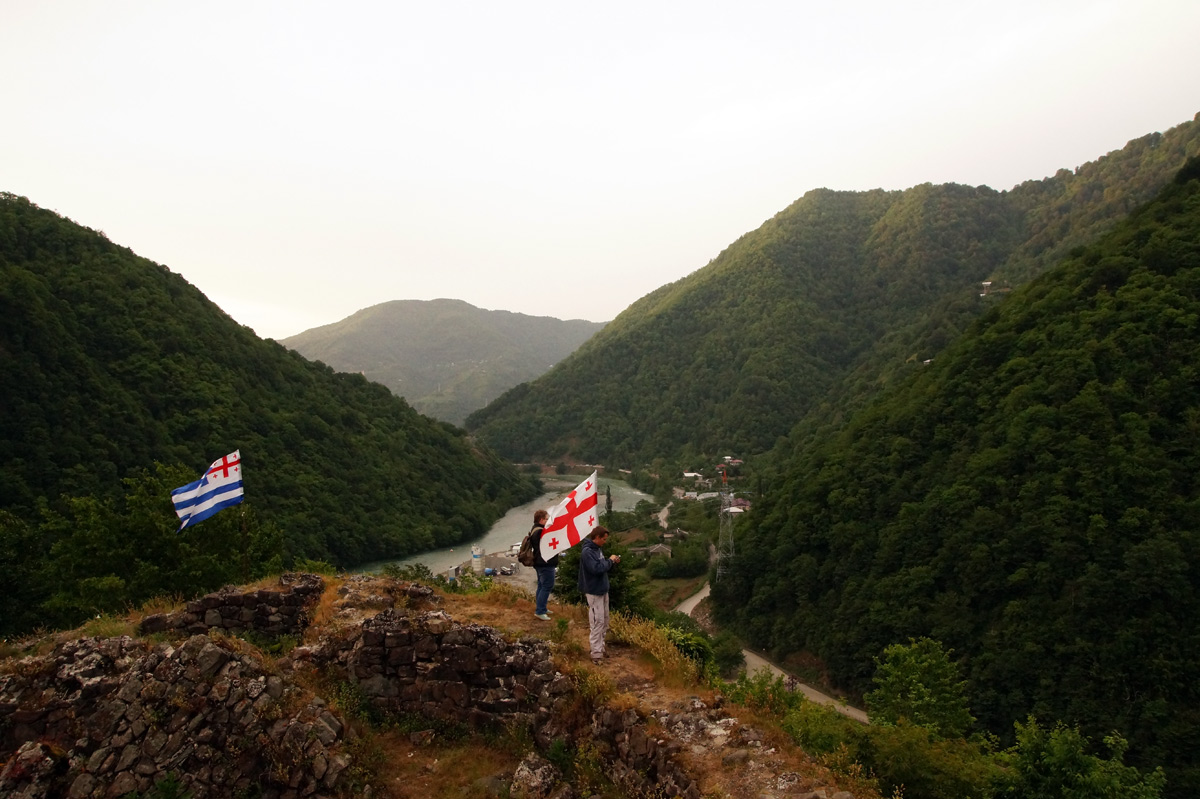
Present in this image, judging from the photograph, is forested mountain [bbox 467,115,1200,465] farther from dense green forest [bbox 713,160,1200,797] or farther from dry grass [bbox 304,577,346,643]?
dry grass [bbox 304,577,346,643]

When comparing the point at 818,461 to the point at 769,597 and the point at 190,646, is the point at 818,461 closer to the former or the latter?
the point at 769,597

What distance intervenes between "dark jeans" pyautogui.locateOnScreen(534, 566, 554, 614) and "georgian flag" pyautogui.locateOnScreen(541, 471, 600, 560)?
0.75 m

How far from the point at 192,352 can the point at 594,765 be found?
79.0 m

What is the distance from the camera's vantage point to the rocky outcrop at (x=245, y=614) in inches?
393

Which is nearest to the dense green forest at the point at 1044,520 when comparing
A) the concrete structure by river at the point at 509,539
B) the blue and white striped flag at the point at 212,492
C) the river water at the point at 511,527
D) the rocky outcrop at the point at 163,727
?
the concrete structure by river at the point at 509,539

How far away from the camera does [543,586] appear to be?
404 inches

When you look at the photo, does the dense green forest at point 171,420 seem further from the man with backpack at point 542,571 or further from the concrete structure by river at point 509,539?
the man with backpack at point 542,571

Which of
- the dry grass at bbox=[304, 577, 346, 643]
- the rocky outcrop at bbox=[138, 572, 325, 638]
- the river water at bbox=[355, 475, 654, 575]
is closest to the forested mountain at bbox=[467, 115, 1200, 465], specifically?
the river water at bbox=[355, 475, 654, 575]

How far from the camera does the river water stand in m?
74.0

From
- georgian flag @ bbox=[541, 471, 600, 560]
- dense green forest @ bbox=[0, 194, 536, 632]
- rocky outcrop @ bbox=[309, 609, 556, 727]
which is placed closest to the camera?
rocky outcrop @ bbox=[309, 609, 556, 727]

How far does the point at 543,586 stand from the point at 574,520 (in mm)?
1428

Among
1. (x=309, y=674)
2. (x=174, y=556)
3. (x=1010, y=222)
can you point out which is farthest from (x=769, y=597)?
(x=1010, y=222)

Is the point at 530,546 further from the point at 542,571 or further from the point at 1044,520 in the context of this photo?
the point at 1044,520

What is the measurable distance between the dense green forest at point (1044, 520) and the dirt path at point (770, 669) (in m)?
1.67
